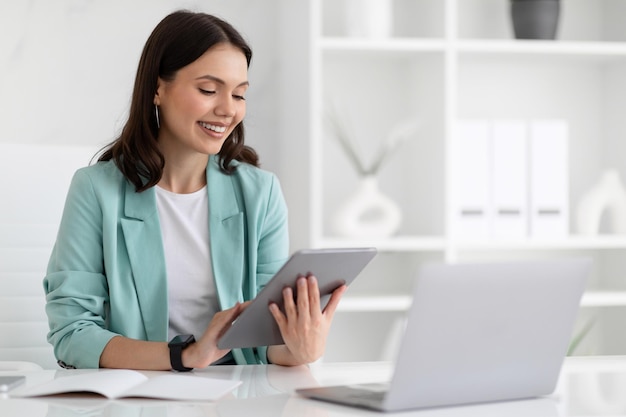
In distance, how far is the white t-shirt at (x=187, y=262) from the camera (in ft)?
6.20

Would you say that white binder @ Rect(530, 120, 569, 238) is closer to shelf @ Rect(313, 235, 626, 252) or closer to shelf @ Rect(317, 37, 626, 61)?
shelf @ Rect(313, 235, 626, 252)

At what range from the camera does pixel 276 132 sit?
302 cm

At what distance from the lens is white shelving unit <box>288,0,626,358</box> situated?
2822 mm

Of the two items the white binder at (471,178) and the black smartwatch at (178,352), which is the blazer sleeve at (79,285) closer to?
the black smartwatch at (178,352)

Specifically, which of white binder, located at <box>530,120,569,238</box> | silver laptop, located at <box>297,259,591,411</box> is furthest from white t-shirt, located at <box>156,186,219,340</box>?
white binder, located at <box>530,120,569,238</box>

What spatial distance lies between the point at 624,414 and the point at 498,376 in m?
0.16

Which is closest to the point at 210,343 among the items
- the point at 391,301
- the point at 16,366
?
the point at 16,366

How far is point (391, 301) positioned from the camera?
2814mm

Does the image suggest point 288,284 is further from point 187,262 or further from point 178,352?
point 187,262

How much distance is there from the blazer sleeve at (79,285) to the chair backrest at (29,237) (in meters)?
0.34

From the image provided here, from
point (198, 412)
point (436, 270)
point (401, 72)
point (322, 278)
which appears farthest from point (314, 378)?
point (401, 72)

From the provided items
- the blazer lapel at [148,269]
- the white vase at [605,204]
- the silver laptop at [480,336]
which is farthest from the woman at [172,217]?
the white vase at [605,204]

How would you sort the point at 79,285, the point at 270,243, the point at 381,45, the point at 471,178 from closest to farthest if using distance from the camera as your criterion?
the point at 79,285 < the point at 270,243 < the point at 381,45 < the point at 471,178

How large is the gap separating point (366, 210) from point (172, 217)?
107cm
